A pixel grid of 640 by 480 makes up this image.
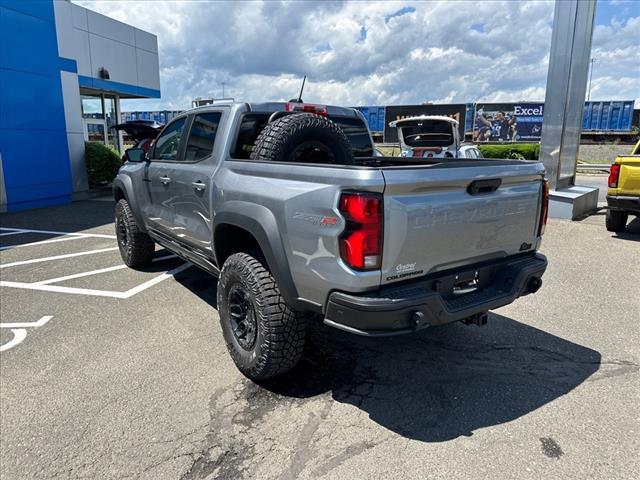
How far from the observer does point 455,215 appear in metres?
A: 2.67

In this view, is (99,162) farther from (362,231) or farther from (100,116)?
(362,231)

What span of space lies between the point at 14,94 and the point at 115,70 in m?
5.55

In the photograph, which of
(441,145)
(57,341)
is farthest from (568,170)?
(57,341)

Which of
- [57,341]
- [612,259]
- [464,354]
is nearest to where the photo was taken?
[464,354]

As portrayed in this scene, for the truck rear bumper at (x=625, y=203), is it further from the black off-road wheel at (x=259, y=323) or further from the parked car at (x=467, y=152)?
the black off-road wheel at (x=259, y=323)

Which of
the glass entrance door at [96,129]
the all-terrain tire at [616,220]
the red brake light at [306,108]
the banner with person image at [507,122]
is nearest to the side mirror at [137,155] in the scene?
Result: the red brake light at [306,108]

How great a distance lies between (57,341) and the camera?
4.00 meters

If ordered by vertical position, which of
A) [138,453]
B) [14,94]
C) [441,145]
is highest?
[14,94]

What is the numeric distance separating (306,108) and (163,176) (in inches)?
62.4

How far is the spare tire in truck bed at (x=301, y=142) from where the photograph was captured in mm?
3377

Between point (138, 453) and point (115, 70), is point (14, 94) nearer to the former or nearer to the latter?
point (115, 70)

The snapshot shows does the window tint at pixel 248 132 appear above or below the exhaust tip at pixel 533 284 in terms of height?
above

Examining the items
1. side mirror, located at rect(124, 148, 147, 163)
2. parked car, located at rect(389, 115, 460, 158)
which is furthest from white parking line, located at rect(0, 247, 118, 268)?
parked car, located at rect(389, 115, 460, 158)

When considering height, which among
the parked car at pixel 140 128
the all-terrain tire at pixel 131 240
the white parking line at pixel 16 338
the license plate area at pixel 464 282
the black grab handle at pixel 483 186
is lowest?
the white parking line at pixel 16 338
